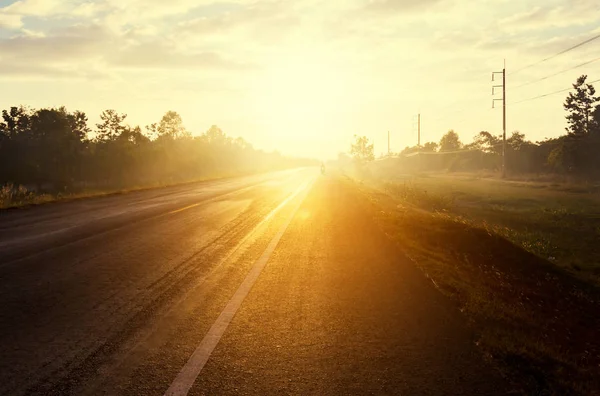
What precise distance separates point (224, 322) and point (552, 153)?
197 feet

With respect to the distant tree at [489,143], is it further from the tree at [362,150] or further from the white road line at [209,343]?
the white road line at [209,343]

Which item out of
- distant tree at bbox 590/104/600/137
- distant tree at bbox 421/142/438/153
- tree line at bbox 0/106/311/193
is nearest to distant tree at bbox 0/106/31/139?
tree line at bbox 0/106/311/193

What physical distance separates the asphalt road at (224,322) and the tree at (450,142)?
11649 centimetres

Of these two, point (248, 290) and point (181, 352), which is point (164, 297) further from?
point (181, 352)

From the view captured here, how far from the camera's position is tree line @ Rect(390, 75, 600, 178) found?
5007cm

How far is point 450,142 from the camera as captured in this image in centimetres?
12044

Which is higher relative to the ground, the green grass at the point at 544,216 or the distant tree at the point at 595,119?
the distant tree at the point at 595,119

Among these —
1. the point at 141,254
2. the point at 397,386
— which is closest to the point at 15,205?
the point at 141,254

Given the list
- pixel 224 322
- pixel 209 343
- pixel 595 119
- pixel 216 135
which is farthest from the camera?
pixel 216 135

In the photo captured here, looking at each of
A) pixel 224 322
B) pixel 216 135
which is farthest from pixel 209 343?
pixel 216 135

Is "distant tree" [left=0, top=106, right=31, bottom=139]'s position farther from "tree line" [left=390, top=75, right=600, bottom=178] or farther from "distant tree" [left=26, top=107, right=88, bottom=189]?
"tree line" [left=390, top=75, right=600, bottom=178]

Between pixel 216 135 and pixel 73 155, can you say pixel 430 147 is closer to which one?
pixel 216 135

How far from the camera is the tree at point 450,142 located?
387 ft

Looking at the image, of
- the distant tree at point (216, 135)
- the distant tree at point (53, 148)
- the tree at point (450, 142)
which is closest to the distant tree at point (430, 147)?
the tree at point (450, 142)
